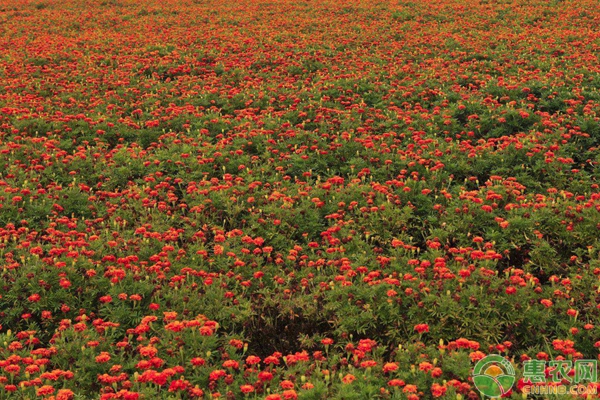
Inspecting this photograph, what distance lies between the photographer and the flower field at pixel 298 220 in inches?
205

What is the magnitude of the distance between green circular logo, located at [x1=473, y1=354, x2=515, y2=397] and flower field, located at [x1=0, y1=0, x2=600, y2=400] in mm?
127

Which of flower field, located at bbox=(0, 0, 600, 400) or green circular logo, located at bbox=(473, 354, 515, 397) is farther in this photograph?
flower field, located at bbox=(0, 0, 600, 400)

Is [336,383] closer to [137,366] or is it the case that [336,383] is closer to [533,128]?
[137,366]

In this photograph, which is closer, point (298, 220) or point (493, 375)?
point (493, 375)

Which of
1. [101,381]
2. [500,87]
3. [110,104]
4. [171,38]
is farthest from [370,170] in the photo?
[171,38]

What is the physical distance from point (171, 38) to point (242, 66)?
4386 millimetres

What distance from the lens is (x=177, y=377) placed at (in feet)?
16.5

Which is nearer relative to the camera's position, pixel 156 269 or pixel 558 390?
pixel 558 390

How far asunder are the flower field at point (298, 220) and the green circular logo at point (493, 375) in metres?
0.13

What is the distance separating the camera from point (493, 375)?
4.67m

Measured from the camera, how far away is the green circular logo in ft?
14.7

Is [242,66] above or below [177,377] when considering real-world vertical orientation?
above

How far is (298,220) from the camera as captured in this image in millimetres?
7766

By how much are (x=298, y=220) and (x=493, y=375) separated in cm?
368
